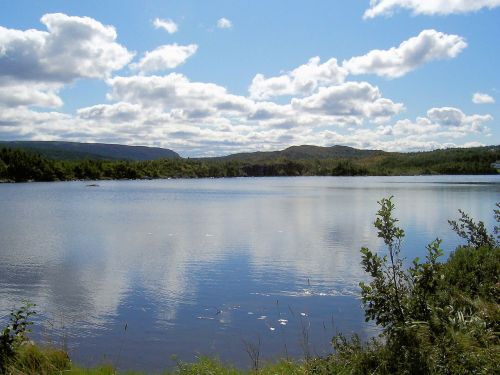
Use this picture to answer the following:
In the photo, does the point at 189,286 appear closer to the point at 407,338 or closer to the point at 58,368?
the point at 58,368

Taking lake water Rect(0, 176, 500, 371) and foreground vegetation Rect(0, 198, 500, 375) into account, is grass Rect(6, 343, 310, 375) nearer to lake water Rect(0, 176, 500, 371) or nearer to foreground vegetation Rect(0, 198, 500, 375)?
foreground vegetation Rect(0, 198, 500, 375)

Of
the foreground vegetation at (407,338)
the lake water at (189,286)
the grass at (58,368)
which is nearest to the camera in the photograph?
the foreground vegetation at (407,338)

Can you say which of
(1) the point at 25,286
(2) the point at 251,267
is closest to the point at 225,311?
(2) the point at 251,267

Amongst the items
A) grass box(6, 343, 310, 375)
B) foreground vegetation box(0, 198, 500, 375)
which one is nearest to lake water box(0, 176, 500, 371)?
grass box(6, 343, 310, 375)

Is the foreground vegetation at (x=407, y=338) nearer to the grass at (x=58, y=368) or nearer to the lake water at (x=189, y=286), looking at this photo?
the grass at (x=58, y=368)

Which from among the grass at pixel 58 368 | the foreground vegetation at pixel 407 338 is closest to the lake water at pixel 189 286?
the grass at pixel 58 368

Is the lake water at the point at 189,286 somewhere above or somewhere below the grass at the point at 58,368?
below

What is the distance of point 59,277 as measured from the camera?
67.2ft

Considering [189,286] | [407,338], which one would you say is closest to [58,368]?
[407,338]

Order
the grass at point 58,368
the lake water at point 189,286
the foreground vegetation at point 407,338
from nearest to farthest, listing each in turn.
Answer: the foreground vegetation at point 407,338 < the grass at point 58,368 < the lake water at point 189,286

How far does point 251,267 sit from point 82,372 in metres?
14.3

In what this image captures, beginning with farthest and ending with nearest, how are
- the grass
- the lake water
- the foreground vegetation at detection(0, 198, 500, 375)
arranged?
the lake water → the grass → the foreground vegetation at detection(0, 198, 500, 375)

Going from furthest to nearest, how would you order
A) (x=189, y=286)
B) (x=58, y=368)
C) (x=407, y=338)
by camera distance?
(x=189, y=286)
(x=58, y=368)
(x=407, y=338)

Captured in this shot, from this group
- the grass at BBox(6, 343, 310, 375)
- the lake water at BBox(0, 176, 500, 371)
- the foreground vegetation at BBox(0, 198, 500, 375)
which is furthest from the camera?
the lake water at BBox(0, 176, 500, 371)
